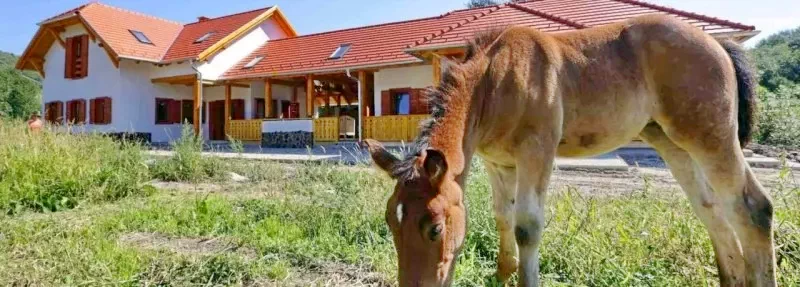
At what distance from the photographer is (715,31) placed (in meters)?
12.1

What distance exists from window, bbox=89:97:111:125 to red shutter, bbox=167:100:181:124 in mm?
2572

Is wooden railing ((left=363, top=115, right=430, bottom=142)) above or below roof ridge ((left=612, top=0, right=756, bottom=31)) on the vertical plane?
below

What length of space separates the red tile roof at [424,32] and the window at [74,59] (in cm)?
800

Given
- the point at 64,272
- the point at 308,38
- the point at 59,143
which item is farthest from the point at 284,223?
the point at 308,38

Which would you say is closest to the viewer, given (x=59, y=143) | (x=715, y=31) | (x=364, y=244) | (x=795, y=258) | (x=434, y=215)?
(x=434, y=215)

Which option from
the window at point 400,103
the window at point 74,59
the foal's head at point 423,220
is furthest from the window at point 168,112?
the foal's head at point 423,220

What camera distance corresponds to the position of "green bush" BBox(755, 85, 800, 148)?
1616 centimetres

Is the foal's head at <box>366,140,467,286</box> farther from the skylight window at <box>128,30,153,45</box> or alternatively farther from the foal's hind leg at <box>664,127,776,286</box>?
the skylight window at <box>128,30,153,45</box>

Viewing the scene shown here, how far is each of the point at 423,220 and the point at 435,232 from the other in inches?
2.6

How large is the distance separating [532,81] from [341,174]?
13.9ft

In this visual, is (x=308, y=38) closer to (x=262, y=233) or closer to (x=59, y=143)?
(x=59, y=143)

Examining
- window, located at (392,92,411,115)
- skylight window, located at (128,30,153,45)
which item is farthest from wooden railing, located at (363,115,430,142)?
skylight window, located at (128,30,153,45)

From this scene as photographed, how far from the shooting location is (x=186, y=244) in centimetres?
404

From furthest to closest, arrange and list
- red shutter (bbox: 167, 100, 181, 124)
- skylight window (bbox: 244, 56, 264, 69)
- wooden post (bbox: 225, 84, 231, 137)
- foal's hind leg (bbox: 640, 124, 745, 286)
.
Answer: red shutter (bbox: 167, 100, 181, 124) → skylight window (bbox: 244, 56, 264, 69) → wooden post (bbox: 225, 84, 231, 137) → foal's hind leg (bbox: 640, 124, 745, 286)
